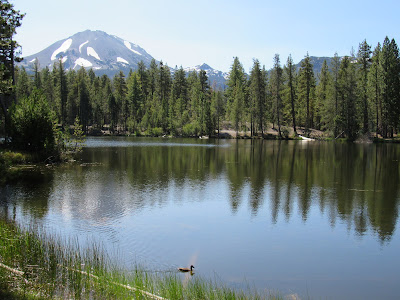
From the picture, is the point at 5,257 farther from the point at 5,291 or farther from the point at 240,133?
the point at 240,133

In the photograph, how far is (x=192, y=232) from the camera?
16422 mm

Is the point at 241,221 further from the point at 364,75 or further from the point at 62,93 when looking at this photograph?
the point at 62,93

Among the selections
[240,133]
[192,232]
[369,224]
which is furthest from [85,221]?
[240,133]

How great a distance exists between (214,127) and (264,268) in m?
85.8

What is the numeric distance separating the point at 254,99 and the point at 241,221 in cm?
7688

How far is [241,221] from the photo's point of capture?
18391mm

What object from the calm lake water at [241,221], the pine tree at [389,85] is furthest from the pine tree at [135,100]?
the calm lake water at [241,221]

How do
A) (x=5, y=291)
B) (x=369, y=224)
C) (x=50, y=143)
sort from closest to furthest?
(x=5, y=291) → (x=369, y=224) → (x=50, y=143)

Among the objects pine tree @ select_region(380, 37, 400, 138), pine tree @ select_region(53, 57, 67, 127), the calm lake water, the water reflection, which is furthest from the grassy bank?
pine tree @ select_region(53, 57, 67, 127)

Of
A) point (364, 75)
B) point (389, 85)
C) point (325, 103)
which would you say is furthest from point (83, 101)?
point (389, 85)

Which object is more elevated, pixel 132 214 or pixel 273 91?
pixel 273 91

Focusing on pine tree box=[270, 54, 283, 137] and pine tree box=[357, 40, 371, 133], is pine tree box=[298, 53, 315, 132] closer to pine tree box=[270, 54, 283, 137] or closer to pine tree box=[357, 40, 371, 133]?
pine tree box=[270, 54, 283, 137]

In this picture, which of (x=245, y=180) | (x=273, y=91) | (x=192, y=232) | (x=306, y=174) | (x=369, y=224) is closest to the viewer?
(x=192, y=232)

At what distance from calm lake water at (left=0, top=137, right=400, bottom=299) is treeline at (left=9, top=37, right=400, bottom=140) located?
5386 centimetres
